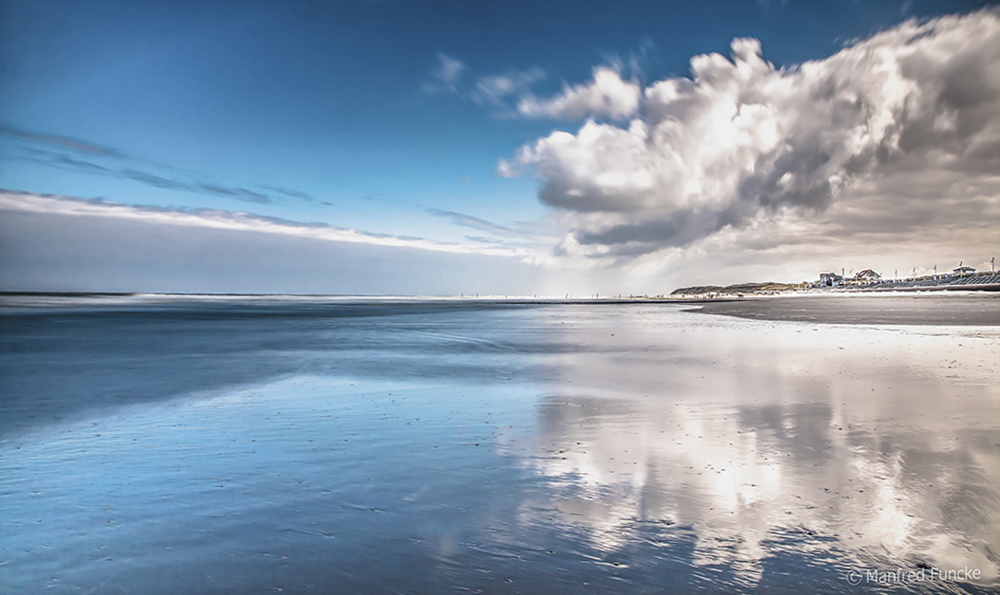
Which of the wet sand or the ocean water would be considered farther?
the wet sand

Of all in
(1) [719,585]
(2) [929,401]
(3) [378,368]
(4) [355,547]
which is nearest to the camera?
(1) [719,585]

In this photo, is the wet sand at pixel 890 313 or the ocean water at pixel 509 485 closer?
the ocean water at pixel 509 485

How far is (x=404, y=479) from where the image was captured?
6715mm

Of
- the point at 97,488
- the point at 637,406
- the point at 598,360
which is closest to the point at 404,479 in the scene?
the point at 97,488

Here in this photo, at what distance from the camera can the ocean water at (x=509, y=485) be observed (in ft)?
14.3

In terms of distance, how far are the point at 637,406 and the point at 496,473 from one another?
528 cm

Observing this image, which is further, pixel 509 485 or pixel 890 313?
pixel 890 313

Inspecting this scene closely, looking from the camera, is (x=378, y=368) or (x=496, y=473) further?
(x=378, y=368)

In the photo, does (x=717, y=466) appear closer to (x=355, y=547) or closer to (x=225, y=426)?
(x=355, y=547)

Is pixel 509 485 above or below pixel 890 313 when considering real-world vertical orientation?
below

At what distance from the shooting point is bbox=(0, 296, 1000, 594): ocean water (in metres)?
4.34

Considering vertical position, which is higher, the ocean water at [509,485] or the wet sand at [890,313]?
the wet sand at [890,313]

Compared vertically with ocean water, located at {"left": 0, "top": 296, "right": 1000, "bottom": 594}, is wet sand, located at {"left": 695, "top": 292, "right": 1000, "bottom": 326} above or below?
above

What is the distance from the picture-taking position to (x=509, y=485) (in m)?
6.41
